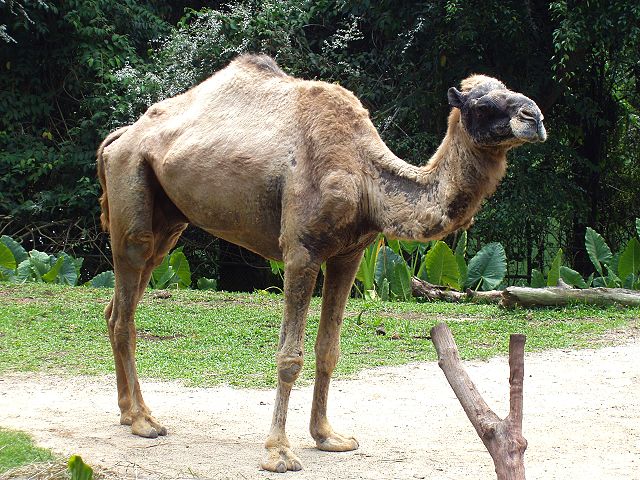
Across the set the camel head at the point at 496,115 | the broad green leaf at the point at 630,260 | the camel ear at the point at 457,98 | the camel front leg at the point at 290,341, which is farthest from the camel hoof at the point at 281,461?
the broad green leaf at the point at 630,260

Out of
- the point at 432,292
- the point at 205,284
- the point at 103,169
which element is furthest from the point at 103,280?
the point at 103,169

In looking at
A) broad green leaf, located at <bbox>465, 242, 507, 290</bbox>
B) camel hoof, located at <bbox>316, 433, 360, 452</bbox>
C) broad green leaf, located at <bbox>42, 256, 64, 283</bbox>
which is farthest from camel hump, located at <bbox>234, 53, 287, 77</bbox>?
broad green leaf, located at <bbox>42, 256, 64, 283</bbox>

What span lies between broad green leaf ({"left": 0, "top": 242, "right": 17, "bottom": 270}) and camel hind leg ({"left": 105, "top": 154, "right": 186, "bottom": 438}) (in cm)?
732

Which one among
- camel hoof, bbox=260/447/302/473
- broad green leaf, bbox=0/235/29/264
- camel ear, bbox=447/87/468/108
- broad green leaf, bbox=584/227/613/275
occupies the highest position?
camel ear, bbox=447/87/468/108

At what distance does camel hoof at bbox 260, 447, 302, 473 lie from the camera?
5262mm

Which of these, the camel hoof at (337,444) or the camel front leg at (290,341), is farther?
the camel hoof at (337,444)

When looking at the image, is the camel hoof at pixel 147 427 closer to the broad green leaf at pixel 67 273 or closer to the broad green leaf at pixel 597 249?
the broad green leaf at pixel 67 273

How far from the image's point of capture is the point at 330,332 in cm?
587

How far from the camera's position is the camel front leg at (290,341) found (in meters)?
5.36

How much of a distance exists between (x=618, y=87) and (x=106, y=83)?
8.44m

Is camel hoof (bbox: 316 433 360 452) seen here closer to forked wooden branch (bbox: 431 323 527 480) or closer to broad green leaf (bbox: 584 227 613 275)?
forked wooden branch (bbox: 431 323 527 480)

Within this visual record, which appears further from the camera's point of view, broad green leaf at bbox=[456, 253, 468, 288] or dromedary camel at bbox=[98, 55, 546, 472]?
broad green leaf at bbox=[456, 253, 468, 288]

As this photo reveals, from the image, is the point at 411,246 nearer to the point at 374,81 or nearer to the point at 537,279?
the point at 537,279

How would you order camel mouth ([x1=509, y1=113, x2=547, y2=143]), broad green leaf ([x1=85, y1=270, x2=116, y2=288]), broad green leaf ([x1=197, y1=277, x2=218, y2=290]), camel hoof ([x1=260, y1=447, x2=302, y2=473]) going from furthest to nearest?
broad green leaf ([x1=197, y1=277, x2=218, y2=290]), broad green leaf ([x1=85, y1=270, x2=116, y2=288]), camel hoof ([x1=260, y1=447, x2=302, y2=473]), camel mouth ([x1=509, y1=113, x2=547, y2=143])
